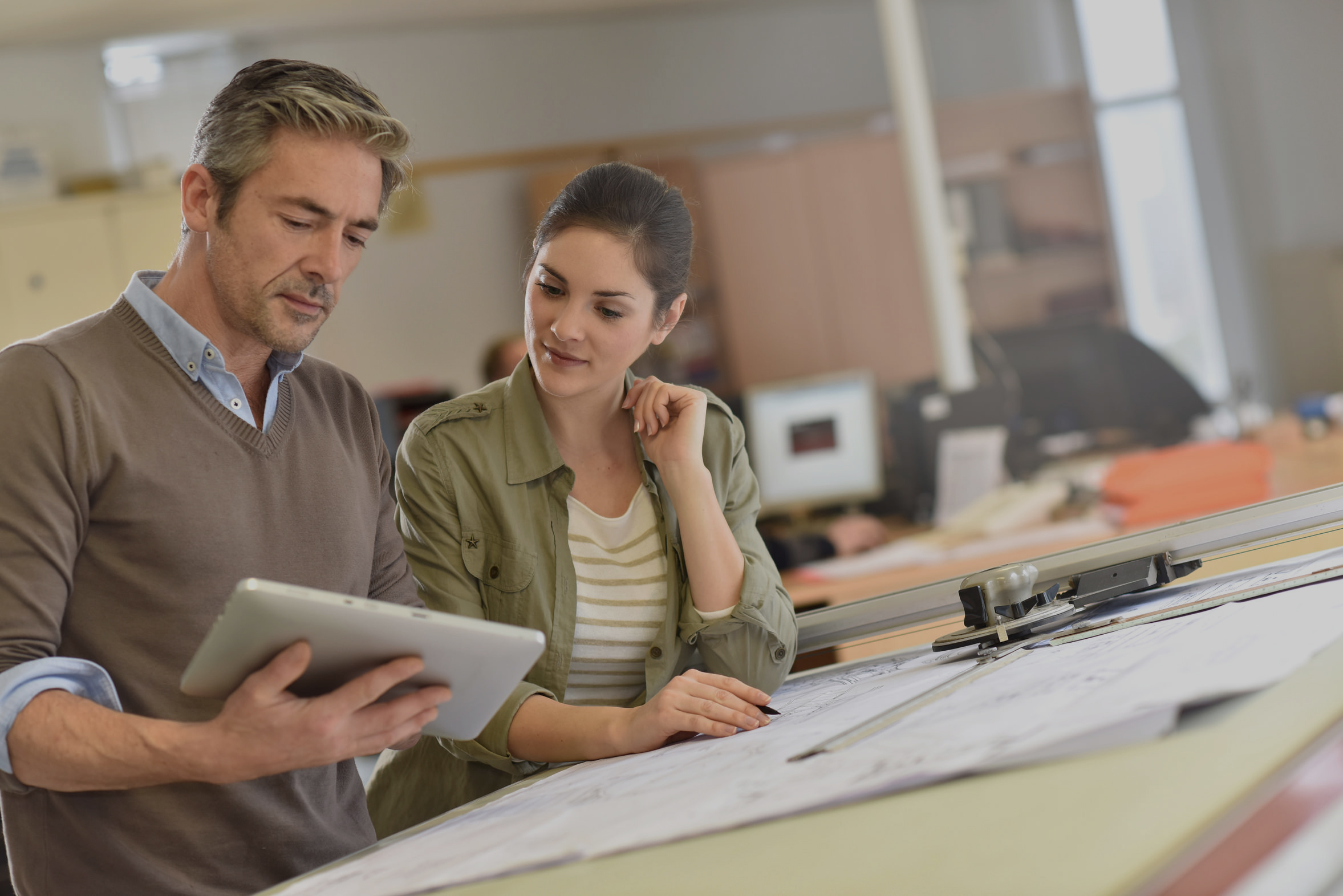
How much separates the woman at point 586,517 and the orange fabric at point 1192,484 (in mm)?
1812

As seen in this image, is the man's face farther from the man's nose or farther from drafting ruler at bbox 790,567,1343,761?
drafting ruler at bbox 790,567,1343,761

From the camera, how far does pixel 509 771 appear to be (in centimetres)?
126

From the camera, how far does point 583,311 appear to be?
1397 millimetres

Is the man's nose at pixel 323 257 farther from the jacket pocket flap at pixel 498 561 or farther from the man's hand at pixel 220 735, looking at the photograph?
the man's hand at pixel 220 735

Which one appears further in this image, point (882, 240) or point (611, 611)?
point (882, 240)

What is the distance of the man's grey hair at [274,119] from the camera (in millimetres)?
1187

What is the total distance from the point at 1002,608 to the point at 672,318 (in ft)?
1.98

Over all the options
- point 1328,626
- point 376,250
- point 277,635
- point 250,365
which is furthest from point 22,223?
point 1328,626

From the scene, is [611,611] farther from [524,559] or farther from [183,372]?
[183,372]

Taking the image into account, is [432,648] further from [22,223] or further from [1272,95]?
[1272,95]

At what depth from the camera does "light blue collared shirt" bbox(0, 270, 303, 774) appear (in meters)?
0.95

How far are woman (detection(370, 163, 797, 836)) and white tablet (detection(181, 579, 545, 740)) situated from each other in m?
0.29

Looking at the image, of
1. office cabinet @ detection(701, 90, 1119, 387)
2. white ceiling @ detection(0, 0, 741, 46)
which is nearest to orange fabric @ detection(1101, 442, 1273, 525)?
office cabinet @ detection(701, 90, 1119, 387)

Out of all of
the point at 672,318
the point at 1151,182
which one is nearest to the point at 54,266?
the point at 672,318
